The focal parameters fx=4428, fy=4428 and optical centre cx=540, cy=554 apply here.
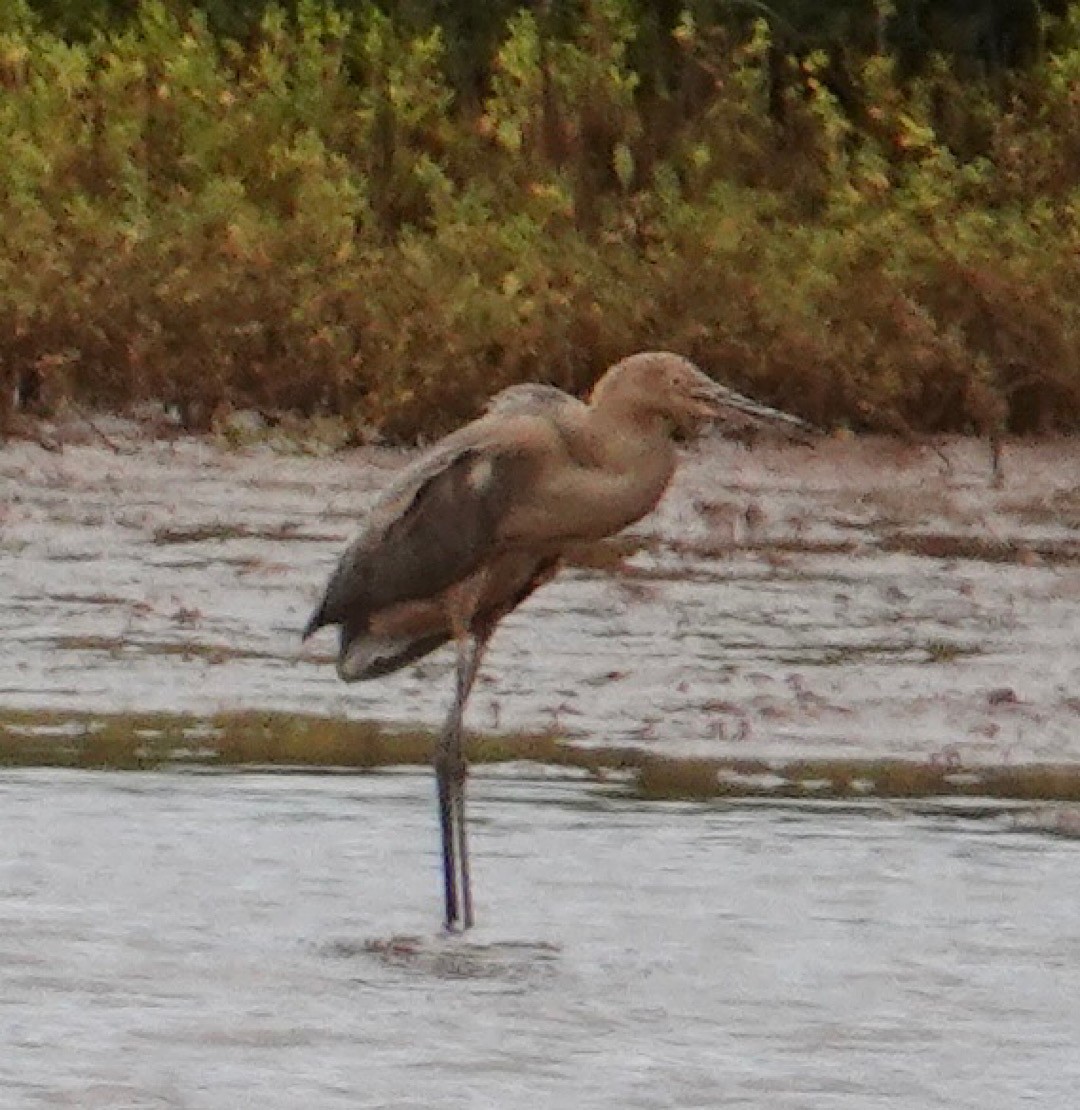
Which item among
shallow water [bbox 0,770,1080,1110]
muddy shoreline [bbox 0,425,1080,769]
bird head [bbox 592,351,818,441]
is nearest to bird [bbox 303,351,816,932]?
bird head [bbox 592,351,818,441]

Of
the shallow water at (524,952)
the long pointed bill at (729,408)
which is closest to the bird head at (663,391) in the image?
the long pointed bill at (729,408)

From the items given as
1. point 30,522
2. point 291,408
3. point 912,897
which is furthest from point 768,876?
point 291,408

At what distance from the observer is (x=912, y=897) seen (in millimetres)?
7883

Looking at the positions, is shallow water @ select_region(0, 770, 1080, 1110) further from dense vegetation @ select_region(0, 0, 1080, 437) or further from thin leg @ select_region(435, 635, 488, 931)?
dense vegetation @ select_region(0, 0, 1080, 437)

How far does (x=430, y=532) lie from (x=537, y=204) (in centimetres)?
844

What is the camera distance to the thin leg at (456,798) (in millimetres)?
7801

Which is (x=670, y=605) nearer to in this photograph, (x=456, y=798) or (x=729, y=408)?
(x=729, y=408)

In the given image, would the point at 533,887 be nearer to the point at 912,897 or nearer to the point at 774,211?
the point at 912,897

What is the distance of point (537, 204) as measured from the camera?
16.7 meters

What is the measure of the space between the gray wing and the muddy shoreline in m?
1.32

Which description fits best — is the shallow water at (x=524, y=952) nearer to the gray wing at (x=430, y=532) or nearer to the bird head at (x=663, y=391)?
the gray wing at (x=430, y=532)

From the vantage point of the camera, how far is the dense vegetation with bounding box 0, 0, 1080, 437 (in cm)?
1513

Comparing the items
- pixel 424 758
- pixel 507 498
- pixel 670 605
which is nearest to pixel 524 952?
pixel 507 498

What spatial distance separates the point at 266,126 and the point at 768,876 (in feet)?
31.6
